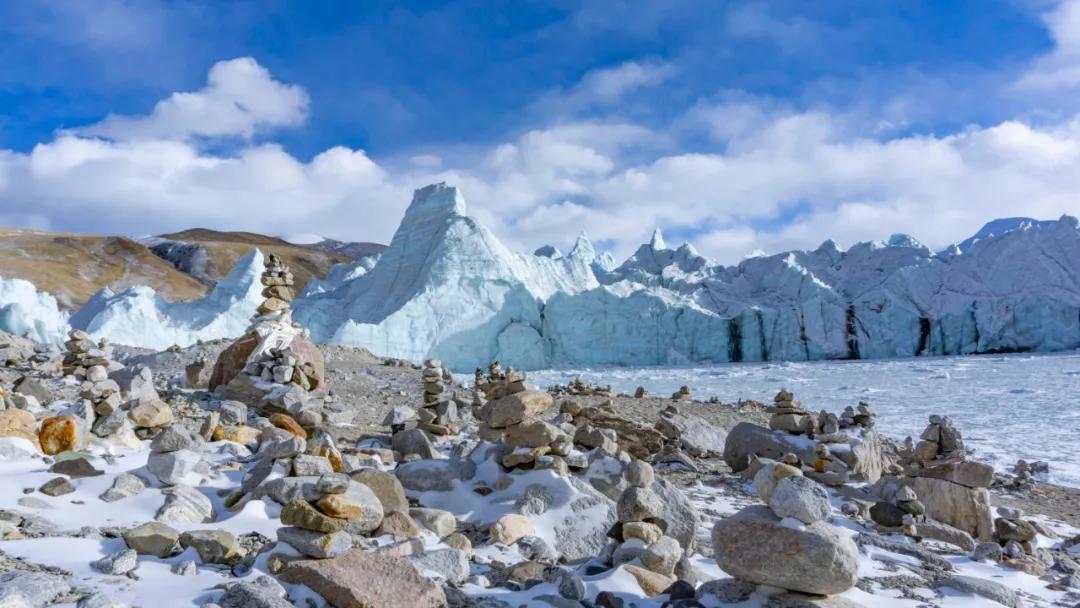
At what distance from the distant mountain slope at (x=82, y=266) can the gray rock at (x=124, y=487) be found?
57.5 metres

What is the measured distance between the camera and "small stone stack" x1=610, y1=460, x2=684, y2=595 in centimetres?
362

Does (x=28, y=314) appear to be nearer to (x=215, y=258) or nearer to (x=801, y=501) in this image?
(x=801, y=501)

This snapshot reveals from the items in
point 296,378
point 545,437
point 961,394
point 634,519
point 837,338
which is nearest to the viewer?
point 634,519

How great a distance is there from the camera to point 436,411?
889 cm

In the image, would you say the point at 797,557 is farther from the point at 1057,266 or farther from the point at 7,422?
the point at 1057,266

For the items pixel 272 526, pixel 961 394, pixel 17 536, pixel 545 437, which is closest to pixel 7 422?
pixel 17 536

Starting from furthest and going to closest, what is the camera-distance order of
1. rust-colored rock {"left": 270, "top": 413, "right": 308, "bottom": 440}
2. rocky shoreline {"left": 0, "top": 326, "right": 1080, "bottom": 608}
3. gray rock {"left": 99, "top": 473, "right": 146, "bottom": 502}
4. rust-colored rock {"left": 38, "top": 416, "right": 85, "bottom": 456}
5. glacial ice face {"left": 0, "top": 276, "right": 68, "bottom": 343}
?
glacial ice face {"left": 0, "top": 276, "right": 68, "bottom": 343}
rust-colored rock {"left": 270, "top": 413, "right": 308, "bottom": 440}
rust-colored rock {"left": 38, "top": 416, "right": 85, "bottom": 456}
gray rock {"left": 99, "top": 473, "right": 146, "bottom": 502}
rocky shoreline {"left": 0, "top": 326, "right": 1080, "bottom": 608}

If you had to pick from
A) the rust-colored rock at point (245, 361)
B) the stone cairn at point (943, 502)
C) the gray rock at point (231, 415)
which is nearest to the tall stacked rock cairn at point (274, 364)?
the rust-colored rock at point (245, 361)

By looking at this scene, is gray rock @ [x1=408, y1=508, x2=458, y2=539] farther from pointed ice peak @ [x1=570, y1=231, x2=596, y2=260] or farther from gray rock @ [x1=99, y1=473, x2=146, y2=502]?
pointed ice peak @ [x1=570, y1=231, x2=596, y2=260]

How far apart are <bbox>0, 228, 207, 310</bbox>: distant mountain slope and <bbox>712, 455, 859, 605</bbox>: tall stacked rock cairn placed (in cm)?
6024

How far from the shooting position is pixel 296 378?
32.7 ft

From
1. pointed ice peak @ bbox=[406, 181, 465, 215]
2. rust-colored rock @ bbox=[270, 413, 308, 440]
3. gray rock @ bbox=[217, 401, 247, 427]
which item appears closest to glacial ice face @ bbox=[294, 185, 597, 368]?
pointed ice peak @ bbox=[406, 181, 465, 215]

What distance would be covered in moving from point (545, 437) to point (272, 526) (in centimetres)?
198

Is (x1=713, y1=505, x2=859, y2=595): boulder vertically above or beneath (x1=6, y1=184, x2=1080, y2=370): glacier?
beneath
